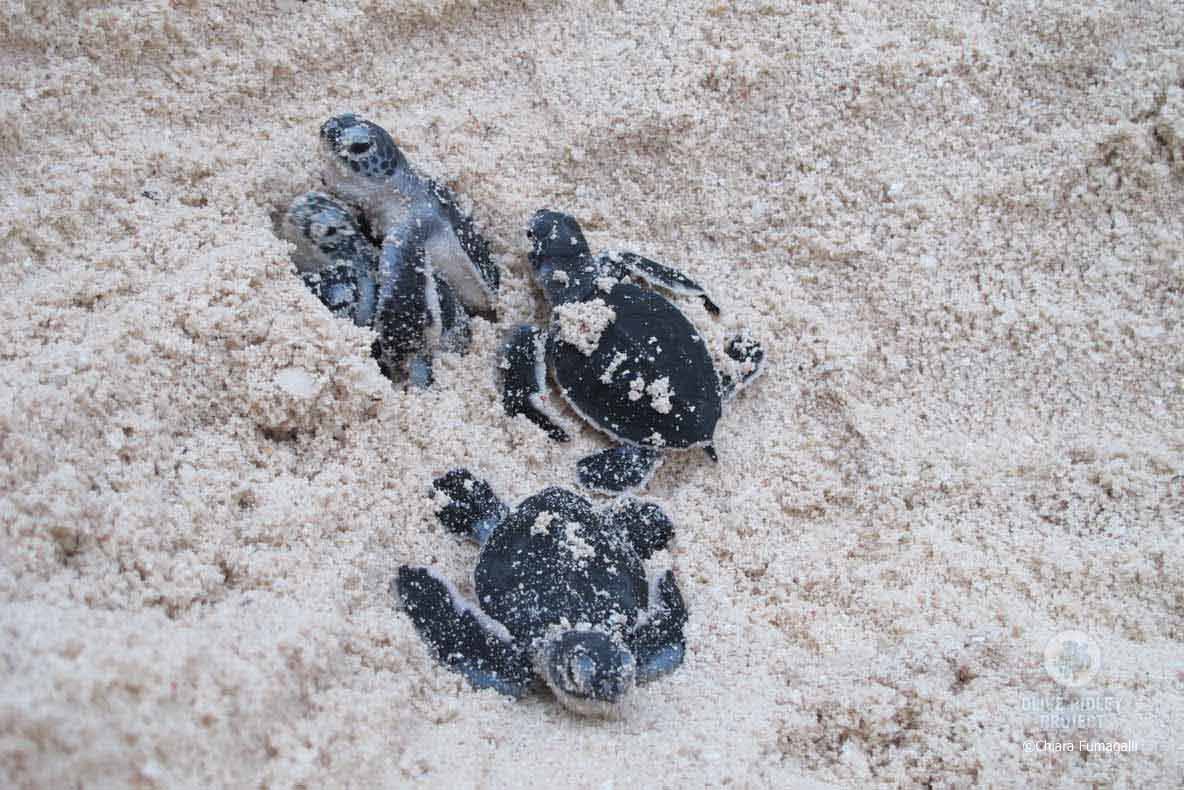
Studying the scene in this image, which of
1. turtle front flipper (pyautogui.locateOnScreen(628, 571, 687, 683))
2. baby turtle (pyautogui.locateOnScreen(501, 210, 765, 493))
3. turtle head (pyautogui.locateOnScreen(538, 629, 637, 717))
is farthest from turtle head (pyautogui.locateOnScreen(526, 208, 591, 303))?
turtle head (pyautogui.locateOnScreen(538, 629, 637, 717))

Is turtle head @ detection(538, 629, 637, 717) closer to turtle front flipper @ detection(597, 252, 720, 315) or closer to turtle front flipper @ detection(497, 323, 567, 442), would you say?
turtle front flipper @ detection(497, 323, 567, 442)

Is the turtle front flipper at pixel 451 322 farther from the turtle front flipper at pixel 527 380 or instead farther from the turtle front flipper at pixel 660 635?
the turtle front flipper at pixel 660 635

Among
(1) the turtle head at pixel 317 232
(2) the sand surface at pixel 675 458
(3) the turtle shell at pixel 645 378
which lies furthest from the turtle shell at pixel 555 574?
(1) the turtle head at pixel 317 232

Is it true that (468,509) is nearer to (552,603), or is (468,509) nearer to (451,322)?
(552,603)

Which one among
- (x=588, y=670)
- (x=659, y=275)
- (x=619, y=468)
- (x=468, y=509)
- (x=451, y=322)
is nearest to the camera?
(x=588, y=670)

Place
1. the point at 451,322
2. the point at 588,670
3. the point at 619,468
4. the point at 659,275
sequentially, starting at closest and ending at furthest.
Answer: the point at 588,670 < the point at 619,468 < the point at 451,322 < the point at 659,275

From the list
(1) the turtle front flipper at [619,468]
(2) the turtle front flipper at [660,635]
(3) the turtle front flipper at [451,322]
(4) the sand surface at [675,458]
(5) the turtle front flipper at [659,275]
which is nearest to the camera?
(4) the sand surface at [675,458]

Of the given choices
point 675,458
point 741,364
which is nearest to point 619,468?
point 675,458
